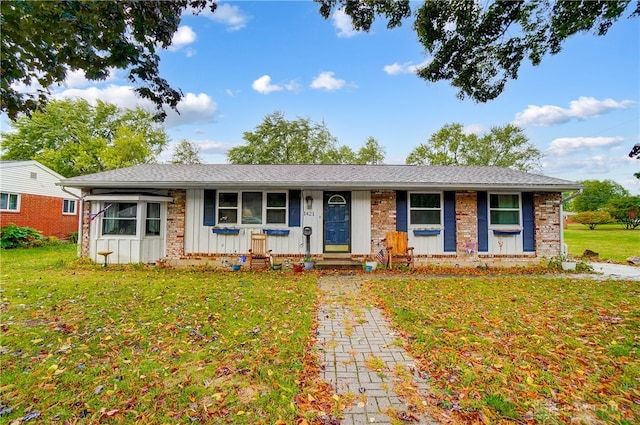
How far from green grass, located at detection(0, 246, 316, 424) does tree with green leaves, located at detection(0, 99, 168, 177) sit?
1901 centimetres

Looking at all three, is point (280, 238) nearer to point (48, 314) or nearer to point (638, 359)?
point (48, 314)

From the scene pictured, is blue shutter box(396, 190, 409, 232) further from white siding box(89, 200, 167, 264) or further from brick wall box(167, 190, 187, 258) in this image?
white siding box(89, 200, 167, 264)

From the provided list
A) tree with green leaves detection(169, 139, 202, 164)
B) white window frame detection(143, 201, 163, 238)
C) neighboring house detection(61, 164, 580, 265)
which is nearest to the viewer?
white window frame detection(143, 201, 163, 238)

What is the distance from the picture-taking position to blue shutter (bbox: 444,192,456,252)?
9.03 m

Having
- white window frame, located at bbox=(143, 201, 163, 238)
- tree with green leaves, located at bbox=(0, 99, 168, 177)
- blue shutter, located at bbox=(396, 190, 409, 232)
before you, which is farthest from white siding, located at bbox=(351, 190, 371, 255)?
tree with green leaves, located at bbox=(0, 99, 168, 177)

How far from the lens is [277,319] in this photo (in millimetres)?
4453

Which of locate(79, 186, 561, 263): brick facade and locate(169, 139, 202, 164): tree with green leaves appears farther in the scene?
locate(169, 139, 202, 164): tree with green leaves

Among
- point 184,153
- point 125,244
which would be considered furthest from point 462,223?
point 184,153

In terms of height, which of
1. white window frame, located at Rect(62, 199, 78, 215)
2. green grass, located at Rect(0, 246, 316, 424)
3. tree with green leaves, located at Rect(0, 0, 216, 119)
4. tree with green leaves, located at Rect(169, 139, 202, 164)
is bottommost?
green grass, located at Rect(0, 246, 316, 424)

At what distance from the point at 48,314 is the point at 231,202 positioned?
520 centimetres

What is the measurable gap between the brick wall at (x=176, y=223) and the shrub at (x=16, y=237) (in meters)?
9.97

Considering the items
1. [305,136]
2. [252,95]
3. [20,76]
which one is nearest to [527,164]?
[305,136]

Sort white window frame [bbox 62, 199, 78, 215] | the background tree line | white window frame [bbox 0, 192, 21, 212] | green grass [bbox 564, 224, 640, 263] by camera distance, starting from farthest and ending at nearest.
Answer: the background tree line → white window frame [bbox 62, 199, 78, 215] → white window frame [bbox 0, 192, 21, 212] → green grass [bbox 564, 224, 640, 263]

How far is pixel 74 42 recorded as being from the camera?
2.92 m
